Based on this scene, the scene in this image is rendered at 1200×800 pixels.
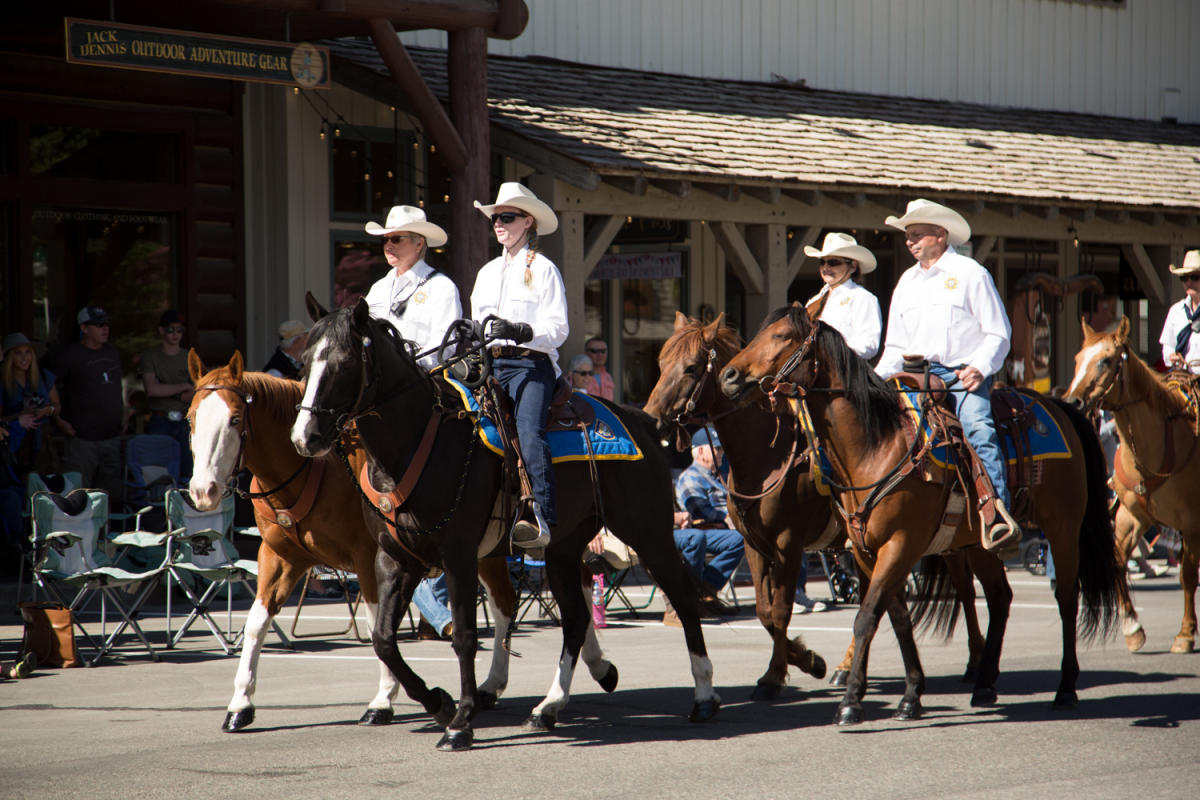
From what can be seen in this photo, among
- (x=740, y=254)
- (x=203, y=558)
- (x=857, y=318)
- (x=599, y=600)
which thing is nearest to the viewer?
(x=857, y=318)

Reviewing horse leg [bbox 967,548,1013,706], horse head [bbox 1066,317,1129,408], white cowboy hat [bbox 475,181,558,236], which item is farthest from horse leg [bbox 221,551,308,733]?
horse head [bbox 1066,317,1129,408]

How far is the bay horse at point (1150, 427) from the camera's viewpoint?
411 inches

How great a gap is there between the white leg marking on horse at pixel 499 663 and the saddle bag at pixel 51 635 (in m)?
3.39

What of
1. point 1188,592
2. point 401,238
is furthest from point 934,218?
point 1188,592

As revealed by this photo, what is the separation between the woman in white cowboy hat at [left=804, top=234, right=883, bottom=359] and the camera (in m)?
9.45

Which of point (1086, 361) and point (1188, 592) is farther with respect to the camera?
point (1086, 361)

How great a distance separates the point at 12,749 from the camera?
7262 millimetres

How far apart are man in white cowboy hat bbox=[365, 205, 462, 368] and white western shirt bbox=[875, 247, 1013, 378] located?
8.21 ft

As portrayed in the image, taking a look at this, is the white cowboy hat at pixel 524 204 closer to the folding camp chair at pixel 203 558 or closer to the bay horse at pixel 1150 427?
the folding camp chair at pixel 203 558

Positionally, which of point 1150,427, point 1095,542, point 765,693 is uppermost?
point 1150,427

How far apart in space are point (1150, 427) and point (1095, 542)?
202 cm

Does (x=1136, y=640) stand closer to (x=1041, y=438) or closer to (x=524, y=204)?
(x=1041, y=438)

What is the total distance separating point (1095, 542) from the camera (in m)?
8.96

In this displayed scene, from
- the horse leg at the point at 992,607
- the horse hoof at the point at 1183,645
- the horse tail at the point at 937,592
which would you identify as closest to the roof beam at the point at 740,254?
the horse hoof at the point at 1183,645
